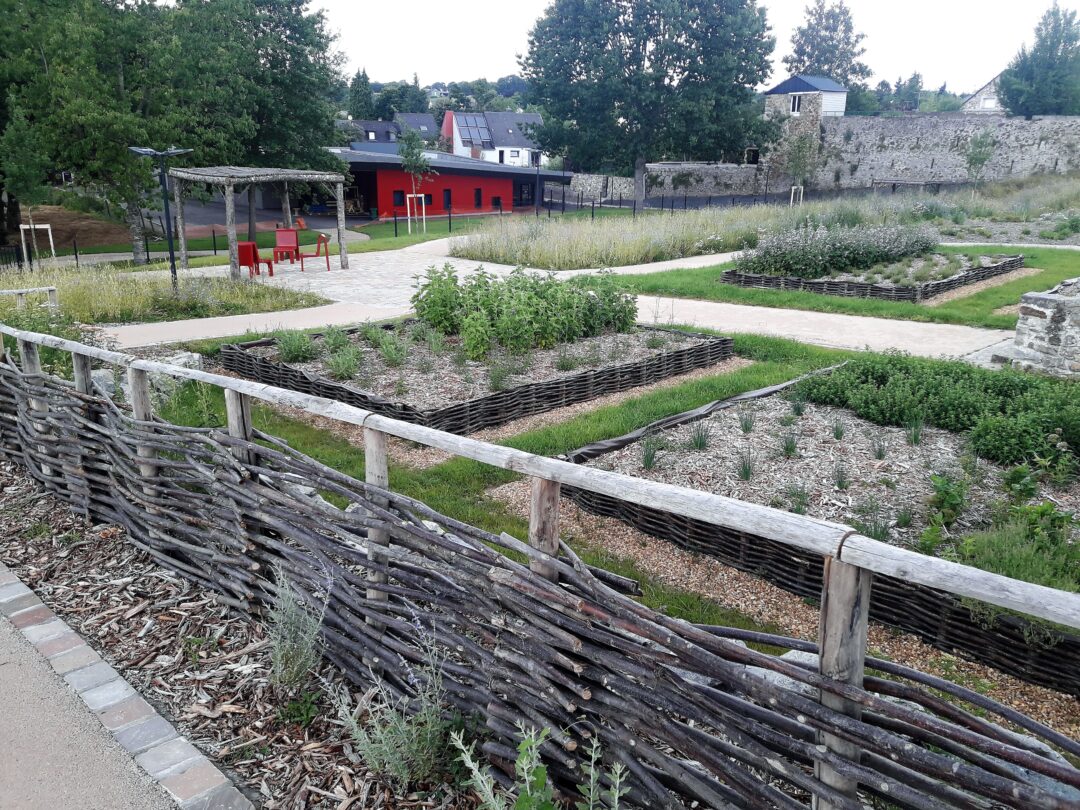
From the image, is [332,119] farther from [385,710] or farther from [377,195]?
[385,710]

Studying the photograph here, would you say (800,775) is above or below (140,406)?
below

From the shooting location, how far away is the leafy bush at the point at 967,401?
218 inches

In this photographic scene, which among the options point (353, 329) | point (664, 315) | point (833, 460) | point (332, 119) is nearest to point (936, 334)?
point (664, 315)

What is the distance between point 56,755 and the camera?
298 cm

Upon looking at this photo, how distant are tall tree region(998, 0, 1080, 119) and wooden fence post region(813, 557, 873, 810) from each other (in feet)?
209

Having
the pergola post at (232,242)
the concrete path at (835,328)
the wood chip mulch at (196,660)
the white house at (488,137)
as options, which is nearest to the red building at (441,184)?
the pergola post at (232,242)

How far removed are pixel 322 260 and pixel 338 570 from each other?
18511mm

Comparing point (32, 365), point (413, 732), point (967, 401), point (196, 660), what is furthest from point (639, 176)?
point (413, 732)

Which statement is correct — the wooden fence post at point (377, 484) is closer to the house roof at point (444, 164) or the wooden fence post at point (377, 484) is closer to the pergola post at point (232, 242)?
the pergola post at point (232, 242)

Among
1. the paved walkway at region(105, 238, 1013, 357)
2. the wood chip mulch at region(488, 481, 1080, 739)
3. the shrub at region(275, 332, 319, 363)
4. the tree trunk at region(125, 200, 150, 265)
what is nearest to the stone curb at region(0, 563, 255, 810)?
the wood chip mulch at region(488, 481, 1080, 739)

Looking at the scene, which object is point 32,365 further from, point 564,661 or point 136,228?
point 136,228

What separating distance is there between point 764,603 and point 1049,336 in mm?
5986

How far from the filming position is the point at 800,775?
77.5 inches

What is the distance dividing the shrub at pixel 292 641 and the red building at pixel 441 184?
33886 mm
